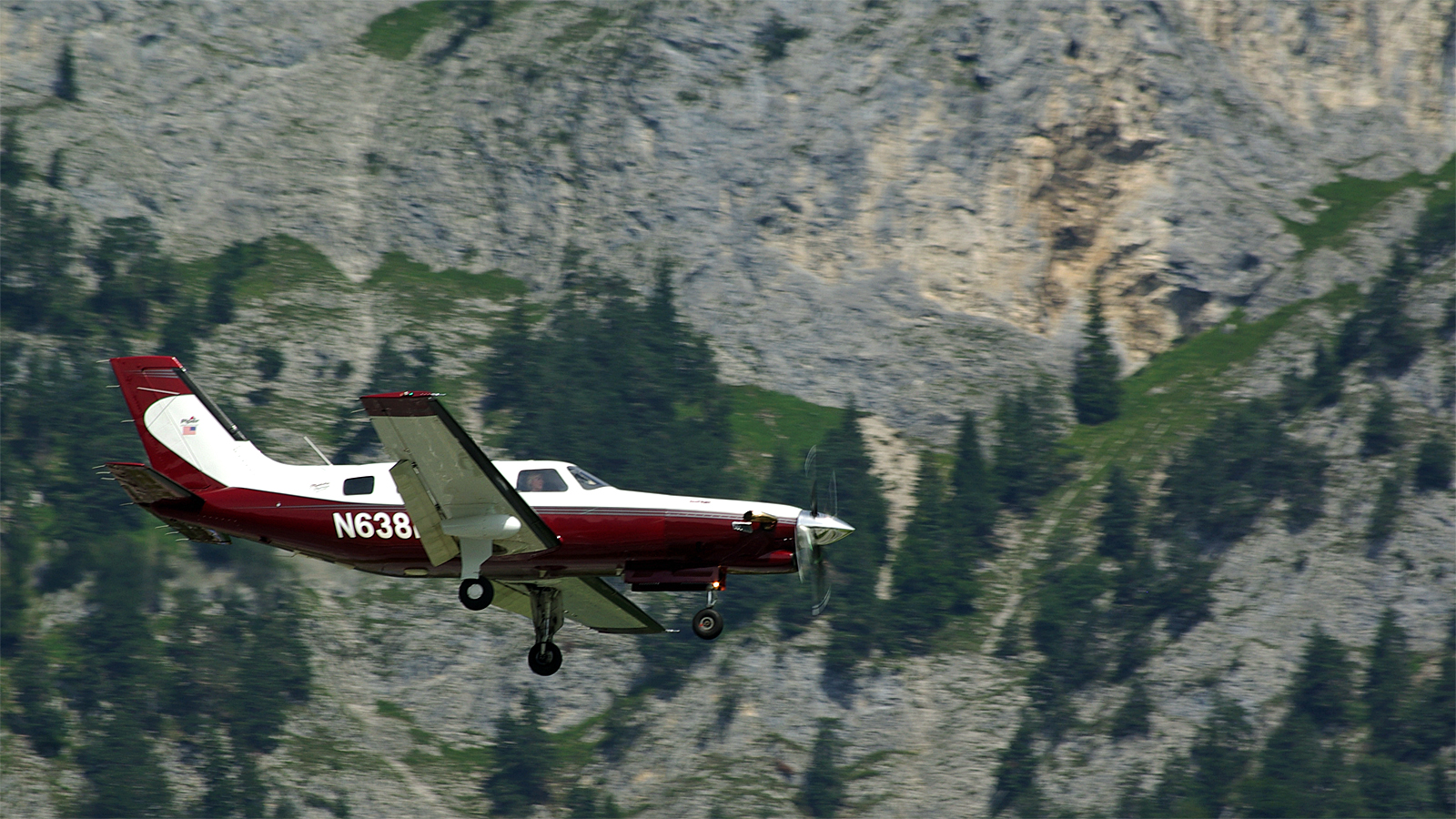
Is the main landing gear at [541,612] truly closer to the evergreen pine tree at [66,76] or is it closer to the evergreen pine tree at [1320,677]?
the evergreen pine tree at [1320,677]

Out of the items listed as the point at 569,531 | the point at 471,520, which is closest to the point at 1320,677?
the point at 569,531

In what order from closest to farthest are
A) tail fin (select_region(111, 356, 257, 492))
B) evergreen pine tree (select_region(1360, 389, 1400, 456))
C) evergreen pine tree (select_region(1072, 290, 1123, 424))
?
tail fin (select_region(111, 356, 257, 492)) → evergreen pine tree (select_region(1360, 389, 1400, 456)) → evergreen pine tree (select_region(1072, 290, 1123, 424))

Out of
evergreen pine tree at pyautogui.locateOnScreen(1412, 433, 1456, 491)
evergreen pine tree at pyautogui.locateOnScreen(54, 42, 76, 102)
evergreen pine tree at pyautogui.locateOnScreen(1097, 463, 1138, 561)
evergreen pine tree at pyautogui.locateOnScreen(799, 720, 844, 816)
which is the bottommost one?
A: evergreen pine tree at pyautogui.locateOnScreen(799, 720, 844, 816)

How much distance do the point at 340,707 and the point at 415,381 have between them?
86.9 feet

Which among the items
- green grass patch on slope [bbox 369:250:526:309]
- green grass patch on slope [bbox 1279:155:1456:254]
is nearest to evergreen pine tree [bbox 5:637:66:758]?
green grass patch on slope [bbox 369:250:526:309]

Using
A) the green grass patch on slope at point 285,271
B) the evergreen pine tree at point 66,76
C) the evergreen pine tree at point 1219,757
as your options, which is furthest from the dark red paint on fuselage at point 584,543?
the evergreen pine tree at point 66,76

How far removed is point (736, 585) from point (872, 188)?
40061mm

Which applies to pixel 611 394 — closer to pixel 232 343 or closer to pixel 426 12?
pixel 232 343

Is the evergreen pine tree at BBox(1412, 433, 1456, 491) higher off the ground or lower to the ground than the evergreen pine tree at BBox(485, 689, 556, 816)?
higher

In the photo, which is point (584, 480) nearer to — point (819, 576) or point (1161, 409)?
point (819, 576)

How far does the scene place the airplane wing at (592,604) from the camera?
33847mm

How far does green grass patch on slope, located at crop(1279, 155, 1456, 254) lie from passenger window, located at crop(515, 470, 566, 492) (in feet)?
330

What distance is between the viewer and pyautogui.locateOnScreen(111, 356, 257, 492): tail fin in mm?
32781

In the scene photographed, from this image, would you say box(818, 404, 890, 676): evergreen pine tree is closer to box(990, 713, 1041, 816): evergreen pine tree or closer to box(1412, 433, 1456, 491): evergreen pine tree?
box(990, 713, 1041, 816): evergreen pine tree
